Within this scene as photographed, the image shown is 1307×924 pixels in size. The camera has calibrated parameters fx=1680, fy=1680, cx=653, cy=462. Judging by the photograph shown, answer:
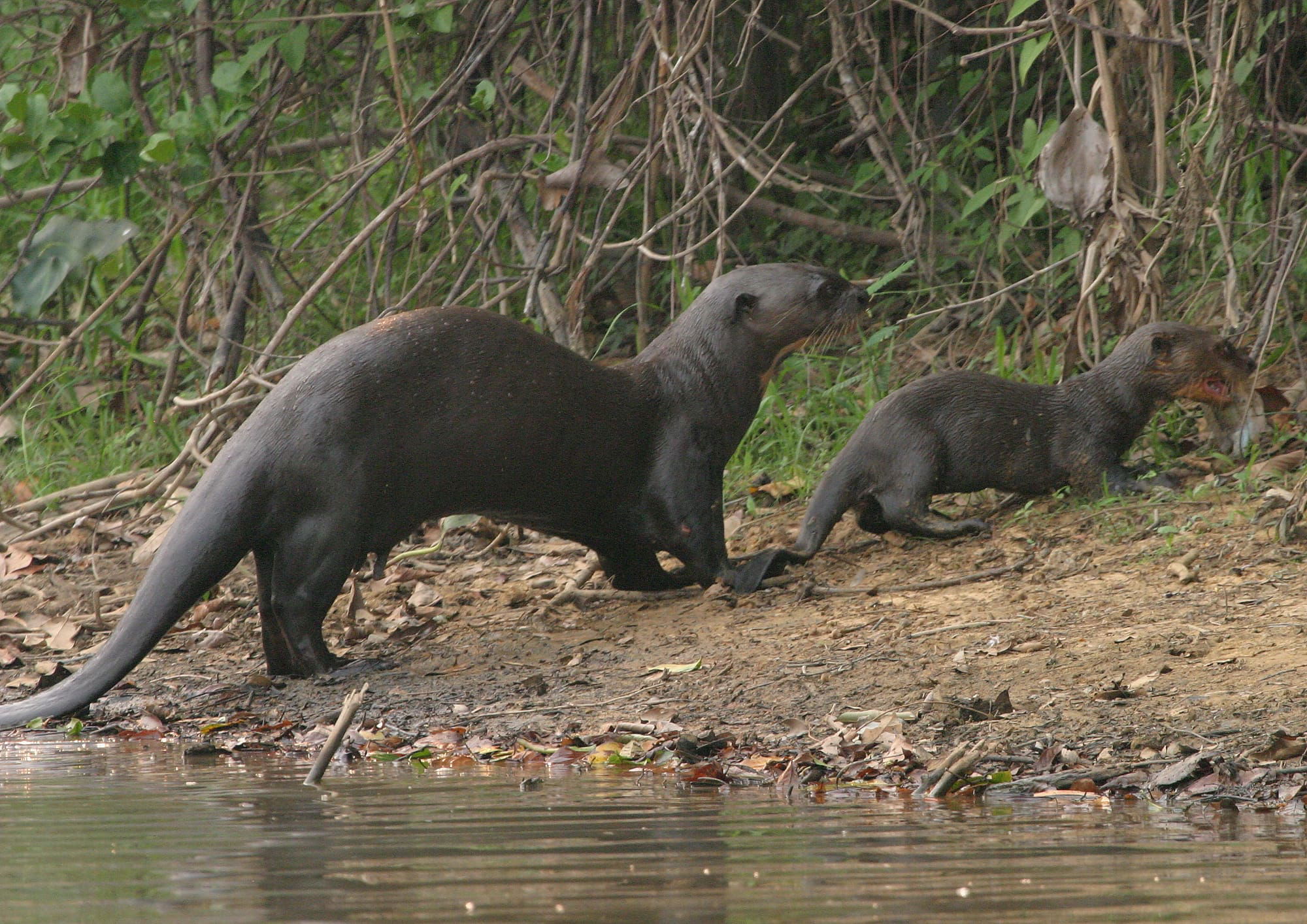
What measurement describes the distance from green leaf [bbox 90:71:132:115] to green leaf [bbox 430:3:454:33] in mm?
962

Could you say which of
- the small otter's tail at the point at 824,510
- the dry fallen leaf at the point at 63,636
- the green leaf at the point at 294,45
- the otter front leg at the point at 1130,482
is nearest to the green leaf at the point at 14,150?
the green leaf at the point at 294,45

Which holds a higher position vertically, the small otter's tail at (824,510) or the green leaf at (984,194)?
the green leaf at (984,194)

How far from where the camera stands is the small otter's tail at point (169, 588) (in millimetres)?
3408

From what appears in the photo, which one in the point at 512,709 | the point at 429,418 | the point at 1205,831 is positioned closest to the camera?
the point at 1205,831

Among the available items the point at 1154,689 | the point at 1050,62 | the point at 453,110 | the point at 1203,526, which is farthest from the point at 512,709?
the point at 1050,62

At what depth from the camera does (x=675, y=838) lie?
6.95 ft

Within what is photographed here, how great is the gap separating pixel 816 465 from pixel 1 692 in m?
2.37

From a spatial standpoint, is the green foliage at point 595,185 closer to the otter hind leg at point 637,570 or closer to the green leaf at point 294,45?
the green leaf at point 294,45

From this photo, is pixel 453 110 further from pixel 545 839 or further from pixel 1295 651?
pixel 545 839

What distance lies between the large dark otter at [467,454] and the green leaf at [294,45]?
156cm

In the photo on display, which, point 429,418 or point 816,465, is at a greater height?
point 429,418

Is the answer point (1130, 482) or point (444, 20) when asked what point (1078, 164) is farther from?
point (444, 20)

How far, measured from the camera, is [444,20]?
505cm

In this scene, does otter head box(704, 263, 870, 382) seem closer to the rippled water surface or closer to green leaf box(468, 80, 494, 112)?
green leaf box(468, 80, 494, 112)
